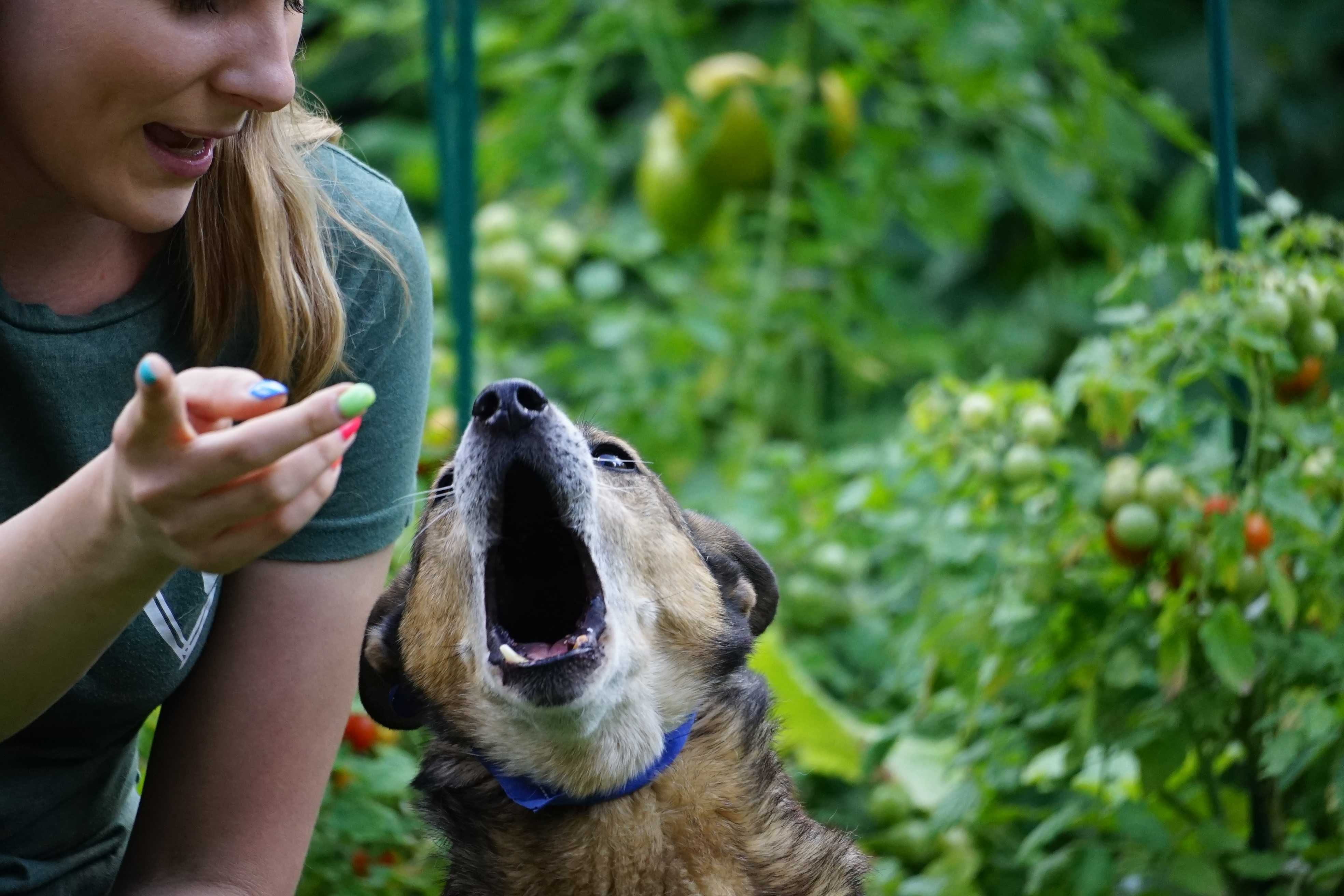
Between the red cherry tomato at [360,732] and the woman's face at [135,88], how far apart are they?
1131mm

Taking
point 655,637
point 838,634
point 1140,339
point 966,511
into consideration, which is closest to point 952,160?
point 838,634

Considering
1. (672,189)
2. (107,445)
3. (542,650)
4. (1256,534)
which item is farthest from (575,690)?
(672,189)

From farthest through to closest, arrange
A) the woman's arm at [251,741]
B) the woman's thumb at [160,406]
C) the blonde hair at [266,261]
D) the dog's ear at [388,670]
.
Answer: the dog's ear at [388,670], the woman's arm at [251,741], the blonde hair at [266,261], the woman's thumb at [160,406]

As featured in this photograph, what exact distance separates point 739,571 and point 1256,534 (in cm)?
79

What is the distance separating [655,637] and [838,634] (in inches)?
73.6

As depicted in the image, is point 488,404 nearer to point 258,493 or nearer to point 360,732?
point 258,493

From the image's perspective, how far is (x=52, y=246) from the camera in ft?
5.69

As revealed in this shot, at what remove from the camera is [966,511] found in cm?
288

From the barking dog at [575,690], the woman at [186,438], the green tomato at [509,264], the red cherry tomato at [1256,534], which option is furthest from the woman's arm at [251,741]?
the green tomato at [509,264]

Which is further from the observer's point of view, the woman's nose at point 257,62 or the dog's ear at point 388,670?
the dog's ear at point 388,670

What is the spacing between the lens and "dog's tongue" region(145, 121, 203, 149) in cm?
157

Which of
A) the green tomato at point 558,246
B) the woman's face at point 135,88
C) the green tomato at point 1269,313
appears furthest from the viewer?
the green tomato at point 558,246

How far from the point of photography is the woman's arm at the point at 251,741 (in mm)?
1928

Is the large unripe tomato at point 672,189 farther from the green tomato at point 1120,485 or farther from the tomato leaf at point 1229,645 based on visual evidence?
the tomato leaf at point 1229,645
